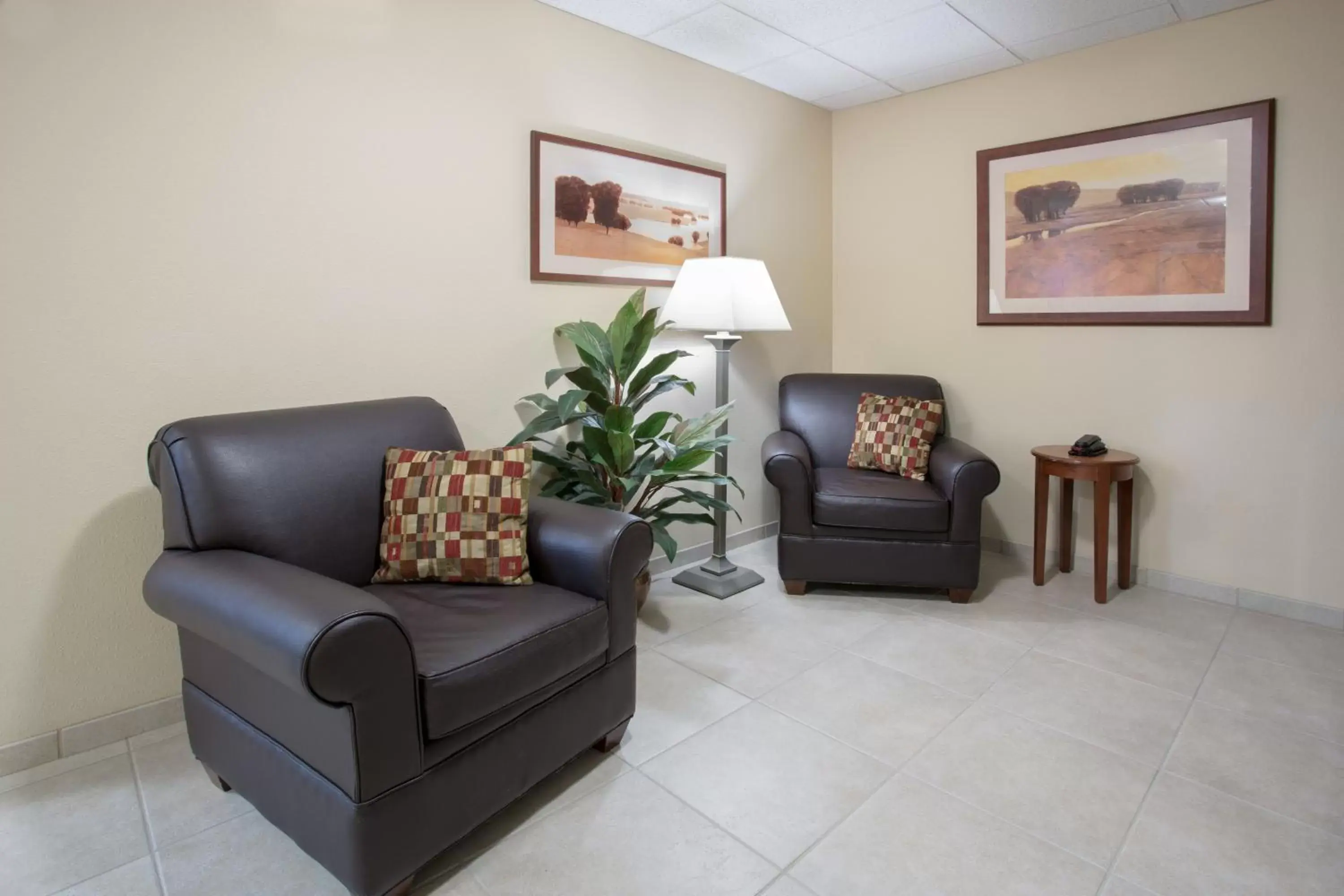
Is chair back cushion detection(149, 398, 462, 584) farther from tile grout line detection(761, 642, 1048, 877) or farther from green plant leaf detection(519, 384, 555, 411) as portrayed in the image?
tile grout line detection(761, 642, 1048, 877)

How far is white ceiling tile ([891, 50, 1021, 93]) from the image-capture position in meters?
3.58

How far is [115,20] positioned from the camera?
205 cm

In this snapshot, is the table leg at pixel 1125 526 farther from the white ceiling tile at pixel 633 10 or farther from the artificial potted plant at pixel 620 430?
the white ceiling tile at pixel 633 10

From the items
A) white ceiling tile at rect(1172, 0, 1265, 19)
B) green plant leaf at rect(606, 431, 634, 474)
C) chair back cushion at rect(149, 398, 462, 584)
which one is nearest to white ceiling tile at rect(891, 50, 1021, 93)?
white ceiling tile at rect(1172, 0, 1265, 19)

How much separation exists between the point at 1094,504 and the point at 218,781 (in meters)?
3.37

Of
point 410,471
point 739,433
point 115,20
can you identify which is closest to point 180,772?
point 410,471

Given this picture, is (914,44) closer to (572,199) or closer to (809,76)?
(809,76)

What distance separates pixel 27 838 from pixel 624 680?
57.0 inches

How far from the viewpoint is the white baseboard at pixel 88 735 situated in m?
2.04

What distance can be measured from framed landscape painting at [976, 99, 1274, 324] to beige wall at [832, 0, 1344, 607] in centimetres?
7

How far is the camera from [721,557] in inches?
141

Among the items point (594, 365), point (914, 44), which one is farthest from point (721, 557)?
point (914, 44)

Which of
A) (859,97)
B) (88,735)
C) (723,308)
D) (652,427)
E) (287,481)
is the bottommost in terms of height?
(88,735)

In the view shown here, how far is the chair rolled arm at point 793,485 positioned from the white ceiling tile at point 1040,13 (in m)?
1.91
